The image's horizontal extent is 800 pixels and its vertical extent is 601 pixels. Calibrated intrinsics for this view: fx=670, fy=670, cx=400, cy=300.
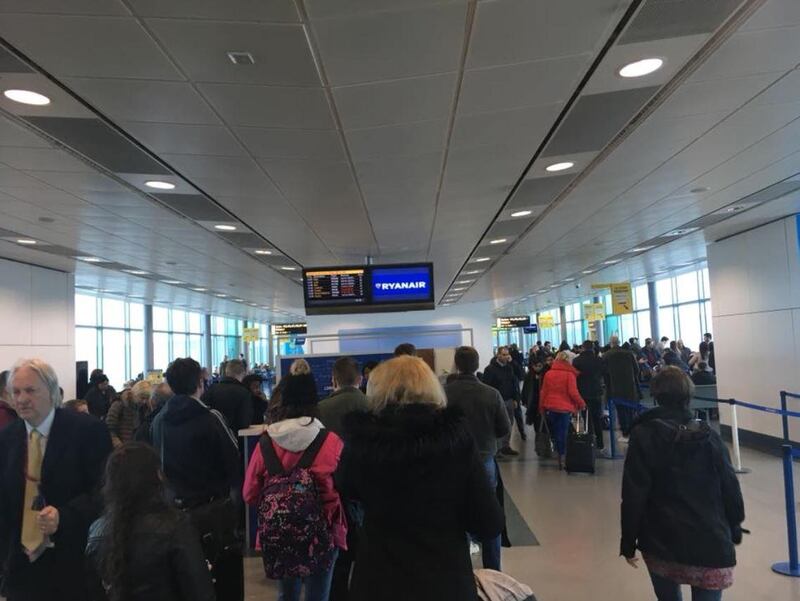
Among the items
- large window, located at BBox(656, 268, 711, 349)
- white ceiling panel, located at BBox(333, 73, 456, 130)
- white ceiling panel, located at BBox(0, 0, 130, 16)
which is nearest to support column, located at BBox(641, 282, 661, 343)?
large window, located at BBox(656, 268, 711, 349)

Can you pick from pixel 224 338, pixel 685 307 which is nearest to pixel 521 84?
pixel 685 307

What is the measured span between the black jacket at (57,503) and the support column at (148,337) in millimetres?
23935

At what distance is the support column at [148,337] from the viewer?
25.7 m

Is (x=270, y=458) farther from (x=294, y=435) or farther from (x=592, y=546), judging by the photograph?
(x=592, y=546)

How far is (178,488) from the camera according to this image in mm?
4098

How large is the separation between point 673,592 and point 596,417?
778 centimetres

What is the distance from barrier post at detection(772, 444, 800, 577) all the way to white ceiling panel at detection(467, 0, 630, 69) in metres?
3.44

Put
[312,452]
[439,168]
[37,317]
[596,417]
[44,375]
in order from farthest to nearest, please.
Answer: [37,317], [596,417], [439,168], [312,452], [44,375]

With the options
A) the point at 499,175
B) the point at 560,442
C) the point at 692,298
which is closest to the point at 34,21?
the point at 499,175

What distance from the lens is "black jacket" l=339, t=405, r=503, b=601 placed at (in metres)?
2.37

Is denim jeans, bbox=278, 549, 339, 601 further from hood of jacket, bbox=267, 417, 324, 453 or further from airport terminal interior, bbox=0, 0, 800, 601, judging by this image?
airport terminal interior, bbox=0, 0, 800, 601

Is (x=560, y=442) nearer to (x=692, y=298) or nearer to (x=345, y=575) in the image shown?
(x=345, y=575)

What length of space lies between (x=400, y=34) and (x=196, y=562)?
2675 millimetres

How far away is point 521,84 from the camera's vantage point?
4344mm
